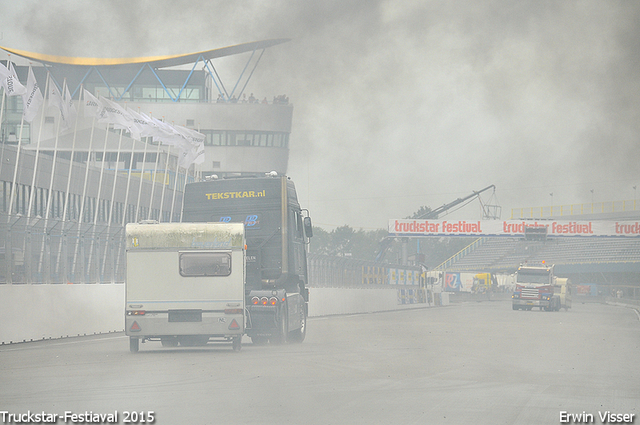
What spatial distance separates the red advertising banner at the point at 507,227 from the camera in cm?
8475

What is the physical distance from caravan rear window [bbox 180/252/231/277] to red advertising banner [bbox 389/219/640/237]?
69.7m

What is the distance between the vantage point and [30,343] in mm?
21562

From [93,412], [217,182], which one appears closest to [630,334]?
[217,182]

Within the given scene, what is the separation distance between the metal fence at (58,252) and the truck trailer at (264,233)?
147 inches

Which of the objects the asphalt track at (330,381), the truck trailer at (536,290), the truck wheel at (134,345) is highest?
the truck trailer at (536,290)

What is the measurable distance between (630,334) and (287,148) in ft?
256

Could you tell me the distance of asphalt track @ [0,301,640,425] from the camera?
10148 mm

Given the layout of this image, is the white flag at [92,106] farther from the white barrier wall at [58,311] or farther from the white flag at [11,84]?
the white barrier wall at [58,311]

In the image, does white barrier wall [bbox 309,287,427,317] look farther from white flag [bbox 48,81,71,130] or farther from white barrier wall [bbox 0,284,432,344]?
white barrier wall [bbox 0,284,432,344]

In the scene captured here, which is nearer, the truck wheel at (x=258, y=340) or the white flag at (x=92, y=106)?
the truck wheel at (x=258, y=340)

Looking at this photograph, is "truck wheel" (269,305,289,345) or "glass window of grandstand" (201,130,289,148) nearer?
"truck wheel" (269,305,289,345)

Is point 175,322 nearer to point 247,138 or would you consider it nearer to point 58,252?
point 58,252

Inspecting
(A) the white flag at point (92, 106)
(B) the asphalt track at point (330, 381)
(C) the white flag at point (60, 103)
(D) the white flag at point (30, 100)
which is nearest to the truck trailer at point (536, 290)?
(A) the white flag at point (92, 106)

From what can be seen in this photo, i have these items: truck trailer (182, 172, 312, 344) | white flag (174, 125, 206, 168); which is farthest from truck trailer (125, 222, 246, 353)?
white flag (174, 125, 206, 168)
